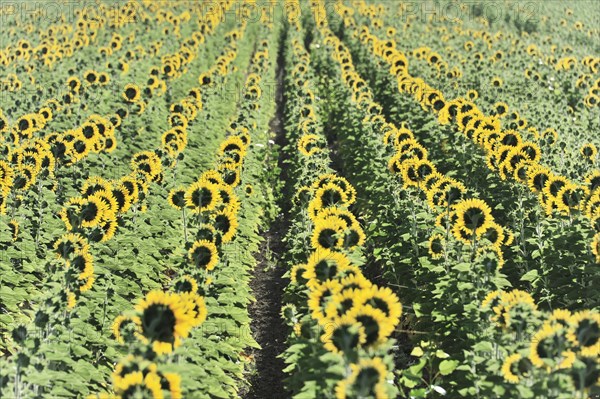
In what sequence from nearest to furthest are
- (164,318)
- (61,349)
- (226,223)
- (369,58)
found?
(164,318) < (61,349) < (226,223) < (369,58)

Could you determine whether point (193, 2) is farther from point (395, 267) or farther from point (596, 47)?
point (395, 267)

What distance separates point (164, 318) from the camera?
435 centimetres

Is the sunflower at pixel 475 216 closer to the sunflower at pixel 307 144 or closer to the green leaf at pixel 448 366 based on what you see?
the green leaf at pixel 448 366

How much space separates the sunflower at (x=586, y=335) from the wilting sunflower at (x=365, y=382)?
134cm

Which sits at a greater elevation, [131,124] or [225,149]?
[131,124]

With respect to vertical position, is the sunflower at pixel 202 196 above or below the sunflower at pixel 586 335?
above

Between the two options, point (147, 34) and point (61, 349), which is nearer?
point (61, 349)

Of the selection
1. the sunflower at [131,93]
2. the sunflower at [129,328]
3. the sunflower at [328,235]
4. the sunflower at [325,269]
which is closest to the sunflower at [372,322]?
the sunflower at [325,269]

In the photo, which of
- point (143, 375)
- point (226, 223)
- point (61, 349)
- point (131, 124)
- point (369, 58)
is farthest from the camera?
point (369, 58)

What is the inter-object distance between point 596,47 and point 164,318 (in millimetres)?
28459

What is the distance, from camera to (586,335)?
416 centimetres

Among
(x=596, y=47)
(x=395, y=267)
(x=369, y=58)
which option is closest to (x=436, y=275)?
(x=395, y=267)

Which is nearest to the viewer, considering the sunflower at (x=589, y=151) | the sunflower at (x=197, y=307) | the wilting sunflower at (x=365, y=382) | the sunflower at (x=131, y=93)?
the wilting sunflower at (x=365, y=382)

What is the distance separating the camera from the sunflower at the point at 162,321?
170 inches
